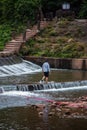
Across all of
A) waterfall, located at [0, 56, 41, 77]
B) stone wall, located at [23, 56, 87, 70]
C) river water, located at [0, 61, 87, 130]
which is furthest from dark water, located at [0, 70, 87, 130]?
stone wall, located at [23, 56, 87, 70]

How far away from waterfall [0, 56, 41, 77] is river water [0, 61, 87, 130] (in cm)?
277

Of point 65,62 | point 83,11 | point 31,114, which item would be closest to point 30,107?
point 31,114

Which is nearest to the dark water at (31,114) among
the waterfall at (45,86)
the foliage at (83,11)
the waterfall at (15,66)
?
the waterfall at (45,86)

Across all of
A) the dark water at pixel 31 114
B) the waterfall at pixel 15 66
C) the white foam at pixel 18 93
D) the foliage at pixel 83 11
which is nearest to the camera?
the dark water at pixel 31 114

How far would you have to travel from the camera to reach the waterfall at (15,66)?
40562 millimetres

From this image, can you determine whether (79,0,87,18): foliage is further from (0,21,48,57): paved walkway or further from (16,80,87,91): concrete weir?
(16,80,87,91): concrete weir

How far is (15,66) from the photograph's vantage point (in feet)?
141

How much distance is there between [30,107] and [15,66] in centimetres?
1843

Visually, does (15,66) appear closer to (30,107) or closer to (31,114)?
(30,107)

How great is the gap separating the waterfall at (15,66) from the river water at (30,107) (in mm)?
2765

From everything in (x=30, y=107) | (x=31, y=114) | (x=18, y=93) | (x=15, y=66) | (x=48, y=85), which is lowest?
(x=15, y=66)

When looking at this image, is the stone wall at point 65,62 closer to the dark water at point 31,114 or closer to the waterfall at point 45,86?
the dark water at point 31,114

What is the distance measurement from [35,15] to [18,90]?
24703mm

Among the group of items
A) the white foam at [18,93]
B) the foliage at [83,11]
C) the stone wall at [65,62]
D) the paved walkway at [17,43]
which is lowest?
the stone wall at [65,62]
